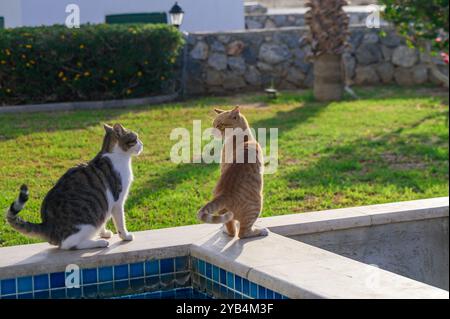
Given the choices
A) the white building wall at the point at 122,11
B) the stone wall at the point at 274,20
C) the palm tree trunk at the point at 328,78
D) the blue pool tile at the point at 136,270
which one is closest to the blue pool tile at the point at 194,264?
the blue pool tile at the point at 136,270

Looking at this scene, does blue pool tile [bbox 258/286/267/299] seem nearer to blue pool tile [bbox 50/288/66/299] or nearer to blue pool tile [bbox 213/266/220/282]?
blue pool tile [bbox 213/266/220/282]

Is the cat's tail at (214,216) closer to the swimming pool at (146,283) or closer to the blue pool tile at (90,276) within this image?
the swimming pool at (146,283)

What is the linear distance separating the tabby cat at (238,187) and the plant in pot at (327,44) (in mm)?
8028

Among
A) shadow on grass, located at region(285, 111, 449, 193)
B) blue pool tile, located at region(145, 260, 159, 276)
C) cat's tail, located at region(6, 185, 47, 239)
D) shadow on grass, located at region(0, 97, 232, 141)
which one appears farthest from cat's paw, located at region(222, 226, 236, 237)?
shadow on grass, located at region(0, 97, 232, 141)

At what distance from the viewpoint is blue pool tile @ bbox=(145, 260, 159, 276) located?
5230mm

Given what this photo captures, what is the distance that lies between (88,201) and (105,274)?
0.45 meters

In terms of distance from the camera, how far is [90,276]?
16.6 feet

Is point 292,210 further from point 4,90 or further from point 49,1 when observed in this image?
point 49,1

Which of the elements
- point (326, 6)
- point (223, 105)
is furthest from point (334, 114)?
point (326, 6)

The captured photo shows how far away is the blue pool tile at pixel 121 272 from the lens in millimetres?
5134

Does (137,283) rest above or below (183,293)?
above

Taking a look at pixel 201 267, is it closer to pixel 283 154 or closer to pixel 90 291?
pixel 90 291

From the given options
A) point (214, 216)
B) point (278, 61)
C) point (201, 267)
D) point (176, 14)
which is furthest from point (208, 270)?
point (278, 61)
